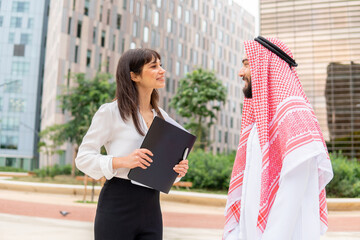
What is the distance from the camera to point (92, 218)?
26.2ft

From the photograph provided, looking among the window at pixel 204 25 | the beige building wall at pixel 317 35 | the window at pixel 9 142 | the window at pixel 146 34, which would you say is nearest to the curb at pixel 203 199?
the beige building wall at pixel 317 35

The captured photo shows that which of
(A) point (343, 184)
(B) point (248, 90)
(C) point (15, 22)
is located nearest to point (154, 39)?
(C) point (15, 22)

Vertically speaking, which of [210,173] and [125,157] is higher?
[125,157]

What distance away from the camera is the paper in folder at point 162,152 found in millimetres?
1603

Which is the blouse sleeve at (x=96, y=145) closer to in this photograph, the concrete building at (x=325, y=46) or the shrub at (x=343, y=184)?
the shrub at (x=343, y=184)

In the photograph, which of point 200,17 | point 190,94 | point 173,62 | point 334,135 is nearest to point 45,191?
A: point 190,94

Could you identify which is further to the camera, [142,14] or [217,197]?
[142,14]

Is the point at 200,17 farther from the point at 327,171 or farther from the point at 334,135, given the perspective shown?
the point at 327,171

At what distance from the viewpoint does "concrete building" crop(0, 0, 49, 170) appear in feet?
122

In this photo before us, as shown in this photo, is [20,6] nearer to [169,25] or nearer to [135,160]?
[169,25]

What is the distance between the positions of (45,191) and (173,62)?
113 feet

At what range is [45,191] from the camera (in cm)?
1285

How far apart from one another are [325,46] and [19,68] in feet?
103

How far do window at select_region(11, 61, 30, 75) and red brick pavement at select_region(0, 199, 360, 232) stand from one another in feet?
115
